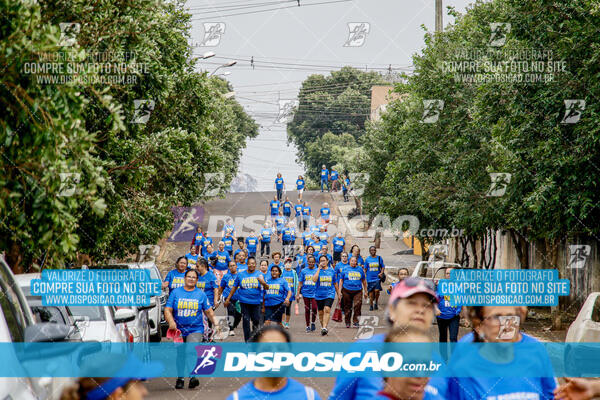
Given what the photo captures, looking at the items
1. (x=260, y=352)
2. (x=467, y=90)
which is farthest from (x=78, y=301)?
(x=467, y=90)

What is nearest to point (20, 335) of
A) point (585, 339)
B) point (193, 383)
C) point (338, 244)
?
point (193, 383)

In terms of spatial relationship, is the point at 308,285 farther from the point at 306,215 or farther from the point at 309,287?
the point at 306,215

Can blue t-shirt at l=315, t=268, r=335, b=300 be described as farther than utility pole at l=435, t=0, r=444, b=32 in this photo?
No

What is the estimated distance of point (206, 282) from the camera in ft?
52.2

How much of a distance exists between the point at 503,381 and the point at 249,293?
10563 mm

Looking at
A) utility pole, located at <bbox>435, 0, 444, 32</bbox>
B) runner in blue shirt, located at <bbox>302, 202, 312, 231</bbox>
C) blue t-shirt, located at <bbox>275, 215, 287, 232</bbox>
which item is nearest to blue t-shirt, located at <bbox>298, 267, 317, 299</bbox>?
utility pole, located at <bbox>435, 0, 444, 32</bbox>

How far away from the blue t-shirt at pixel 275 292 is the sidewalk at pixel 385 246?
19186 millimetres

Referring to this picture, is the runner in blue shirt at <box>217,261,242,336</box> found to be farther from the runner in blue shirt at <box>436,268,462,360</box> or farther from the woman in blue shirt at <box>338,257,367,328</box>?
the runner in blue shirt at <box>436,268,462,360</box>

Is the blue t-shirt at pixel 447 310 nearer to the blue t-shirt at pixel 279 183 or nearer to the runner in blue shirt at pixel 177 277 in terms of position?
the runner in blue shirt at pixel 177 277

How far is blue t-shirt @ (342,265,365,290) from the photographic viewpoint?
62.6 ft

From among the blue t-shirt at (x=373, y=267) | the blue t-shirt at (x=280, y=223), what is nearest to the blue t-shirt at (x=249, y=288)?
the blue t-shirt at (x=373, y=267)

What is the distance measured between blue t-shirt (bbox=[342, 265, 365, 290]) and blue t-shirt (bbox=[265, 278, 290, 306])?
3.74 metres

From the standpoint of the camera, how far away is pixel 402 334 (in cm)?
398

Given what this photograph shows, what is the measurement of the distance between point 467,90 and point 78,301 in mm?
16511
